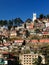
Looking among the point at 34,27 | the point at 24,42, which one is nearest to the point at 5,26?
the point at 34,27

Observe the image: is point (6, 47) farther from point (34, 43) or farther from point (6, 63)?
point (6, 63)

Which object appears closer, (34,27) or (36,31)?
(36,31)

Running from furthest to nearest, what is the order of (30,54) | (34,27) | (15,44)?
(34,27) → (15,44) → (30,54)

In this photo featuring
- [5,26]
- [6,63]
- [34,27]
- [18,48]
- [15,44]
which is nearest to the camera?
[6,63]

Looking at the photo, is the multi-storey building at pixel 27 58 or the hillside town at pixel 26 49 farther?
the multi-storey building at pixel 27 58

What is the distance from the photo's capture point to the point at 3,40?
2404 inches

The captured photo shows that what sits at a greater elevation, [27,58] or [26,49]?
[26,49]

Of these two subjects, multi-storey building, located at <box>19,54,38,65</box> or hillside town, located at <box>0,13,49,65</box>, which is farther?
multi-storey building, located at <box>19,54,38,65</box>

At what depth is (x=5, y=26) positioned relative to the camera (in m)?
88.8

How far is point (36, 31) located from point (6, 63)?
26235mm

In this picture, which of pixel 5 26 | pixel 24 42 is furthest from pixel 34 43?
pixel 5 26

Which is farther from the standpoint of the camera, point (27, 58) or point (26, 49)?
point (26, 49)

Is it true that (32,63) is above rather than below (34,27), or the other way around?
below

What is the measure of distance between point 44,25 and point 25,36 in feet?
36.7
